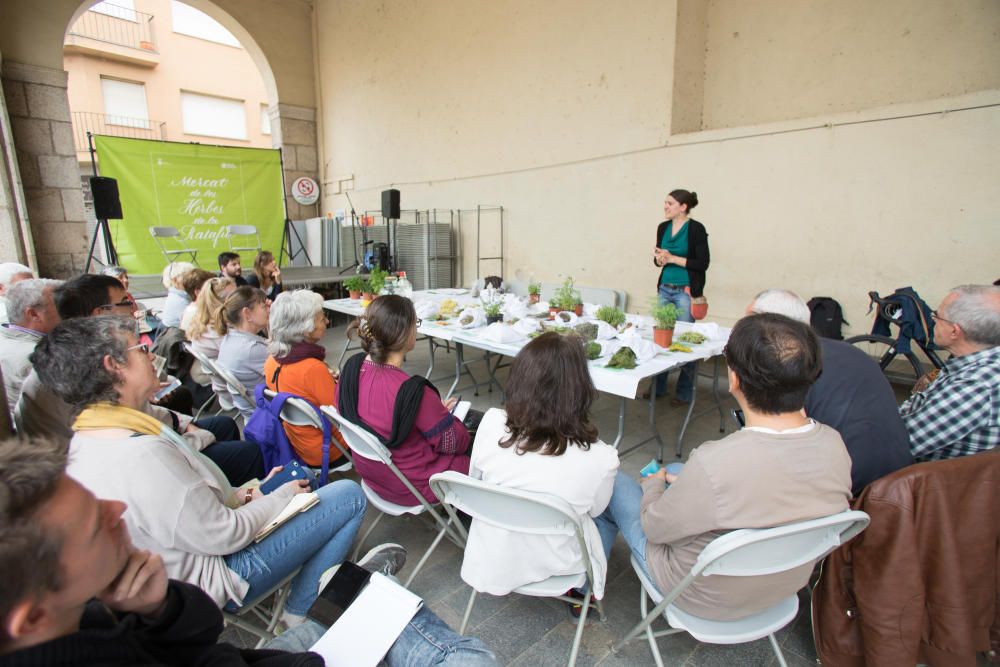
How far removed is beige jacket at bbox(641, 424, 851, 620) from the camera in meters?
1.20

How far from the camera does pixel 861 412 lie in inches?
63.5

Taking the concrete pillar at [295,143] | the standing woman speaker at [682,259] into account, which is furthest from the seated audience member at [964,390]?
the concrete pillar at [295,143]

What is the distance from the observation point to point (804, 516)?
47.4 inches

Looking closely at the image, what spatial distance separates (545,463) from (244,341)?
2.06 metres

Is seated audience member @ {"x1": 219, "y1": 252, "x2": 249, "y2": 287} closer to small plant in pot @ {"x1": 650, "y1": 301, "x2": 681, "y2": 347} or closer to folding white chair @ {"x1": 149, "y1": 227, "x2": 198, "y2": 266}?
folding white chair @ {"x1": 149, "y1": 227, "x2": 198, "y2": 266}

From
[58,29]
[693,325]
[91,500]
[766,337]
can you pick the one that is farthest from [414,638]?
[58,29]

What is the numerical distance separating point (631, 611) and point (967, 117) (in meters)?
4.40

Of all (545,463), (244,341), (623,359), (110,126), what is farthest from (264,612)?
(110,126)

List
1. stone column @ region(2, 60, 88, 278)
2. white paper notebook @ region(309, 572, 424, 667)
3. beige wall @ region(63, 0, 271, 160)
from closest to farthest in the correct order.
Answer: white paper notebook @ region(309, 572, 424, 667) < stone column @ region(2, 60, 88, 278) < beige wall @ region(63, 0, 271, 160)

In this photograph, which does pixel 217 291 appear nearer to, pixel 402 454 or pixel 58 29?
pixel 402 454

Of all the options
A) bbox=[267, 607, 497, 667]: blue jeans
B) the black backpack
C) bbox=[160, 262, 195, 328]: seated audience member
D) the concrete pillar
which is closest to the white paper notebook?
bbox=[267, 607, 497, 667]: blue jeans

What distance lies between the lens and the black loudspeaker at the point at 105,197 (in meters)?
6.30

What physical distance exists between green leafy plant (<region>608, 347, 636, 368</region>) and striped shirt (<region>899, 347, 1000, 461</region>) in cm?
114

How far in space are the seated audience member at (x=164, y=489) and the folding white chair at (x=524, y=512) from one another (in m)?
0.52
